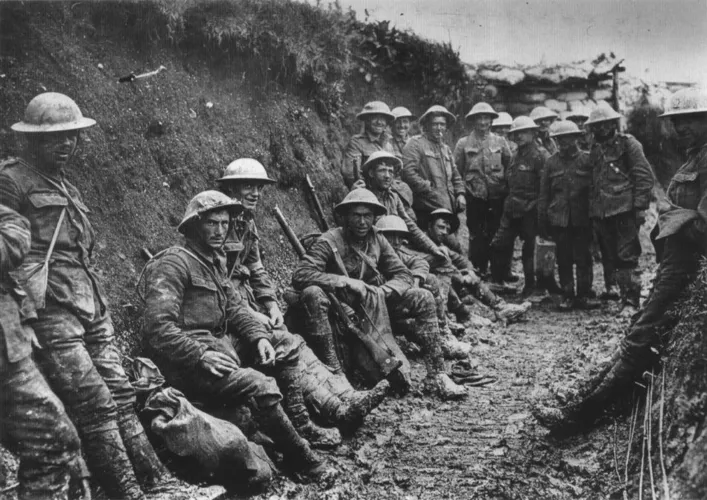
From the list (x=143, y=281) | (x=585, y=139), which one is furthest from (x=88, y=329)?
(x=585, y=139)

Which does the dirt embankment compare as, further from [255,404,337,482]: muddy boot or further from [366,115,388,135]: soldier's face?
[366,115,388,135]: soldier's face

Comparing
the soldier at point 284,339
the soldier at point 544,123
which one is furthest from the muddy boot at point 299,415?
the soldier at point 544,123

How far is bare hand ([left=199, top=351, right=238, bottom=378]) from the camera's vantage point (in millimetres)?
4566

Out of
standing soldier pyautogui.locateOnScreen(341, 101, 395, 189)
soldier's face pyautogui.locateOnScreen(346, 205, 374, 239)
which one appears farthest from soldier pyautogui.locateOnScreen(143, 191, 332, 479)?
standing soldier pyautogui.locateOnScreen(341, 101, 395, 189)

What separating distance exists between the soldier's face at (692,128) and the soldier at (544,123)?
6870mm

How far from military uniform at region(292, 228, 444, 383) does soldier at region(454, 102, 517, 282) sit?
13.1 ft

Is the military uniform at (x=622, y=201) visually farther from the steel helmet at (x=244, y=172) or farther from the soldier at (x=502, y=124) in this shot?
the steel helmet at (x=244, y=172)

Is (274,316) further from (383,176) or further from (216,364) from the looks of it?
(383,176)

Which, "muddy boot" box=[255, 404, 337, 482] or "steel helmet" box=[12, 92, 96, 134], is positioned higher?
"steel helmet" box=[12, 92, 96, 134]

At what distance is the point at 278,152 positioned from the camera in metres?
8.61

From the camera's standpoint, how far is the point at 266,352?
16.7ft

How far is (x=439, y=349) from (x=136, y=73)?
419 cm

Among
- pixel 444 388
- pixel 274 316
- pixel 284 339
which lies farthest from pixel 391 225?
pixel 284 339

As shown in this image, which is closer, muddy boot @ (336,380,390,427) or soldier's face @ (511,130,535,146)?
muddy boot @ (336,380,390,427)
